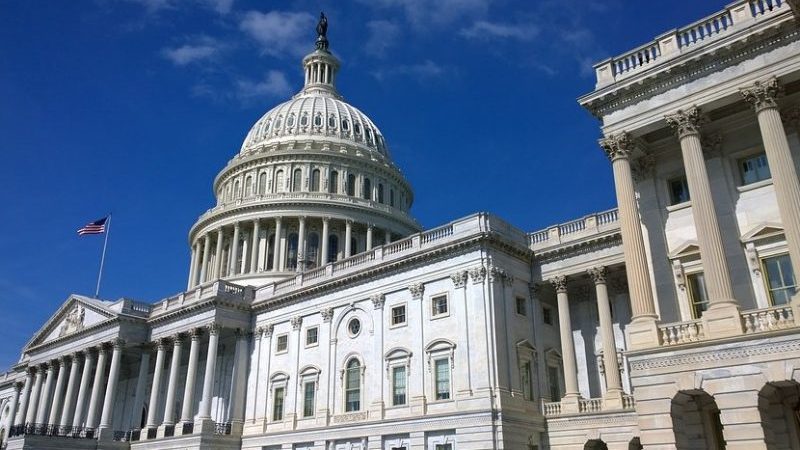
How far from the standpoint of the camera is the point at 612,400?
1415 inches

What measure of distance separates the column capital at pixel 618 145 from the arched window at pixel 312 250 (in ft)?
153

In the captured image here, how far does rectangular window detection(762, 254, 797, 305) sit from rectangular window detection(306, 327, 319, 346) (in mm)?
30951

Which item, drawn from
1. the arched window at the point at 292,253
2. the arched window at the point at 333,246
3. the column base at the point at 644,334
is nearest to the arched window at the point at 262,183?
the arched window at the point at 292,253

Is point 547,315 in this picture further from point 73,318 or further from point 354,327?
point 73,318

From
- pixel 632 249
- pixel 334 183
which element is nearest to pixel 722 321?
pixel 632 249

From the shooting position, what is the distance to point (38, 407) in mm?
65375

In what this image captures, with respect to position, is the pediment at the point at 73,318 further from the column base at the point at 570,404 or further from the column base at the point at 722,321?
the column base at the point at 722,321

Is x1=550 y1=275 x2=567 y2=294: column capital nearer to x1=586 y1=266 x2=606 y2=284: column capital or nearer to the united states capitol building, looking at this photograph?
the united states capitol building

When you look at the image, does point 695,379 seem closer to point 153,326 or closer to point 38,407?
point 153,326

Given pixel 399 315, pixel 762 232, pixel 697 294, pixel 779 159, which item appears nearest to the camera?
pixel 779 159

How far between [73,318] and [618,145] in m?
55.1

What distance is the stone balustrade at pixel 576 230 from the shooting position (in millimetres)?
39500

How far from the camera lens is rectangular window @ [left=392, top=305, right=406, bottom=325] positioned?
141ft

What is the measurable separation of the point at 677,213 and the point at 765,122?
16.9 ft
